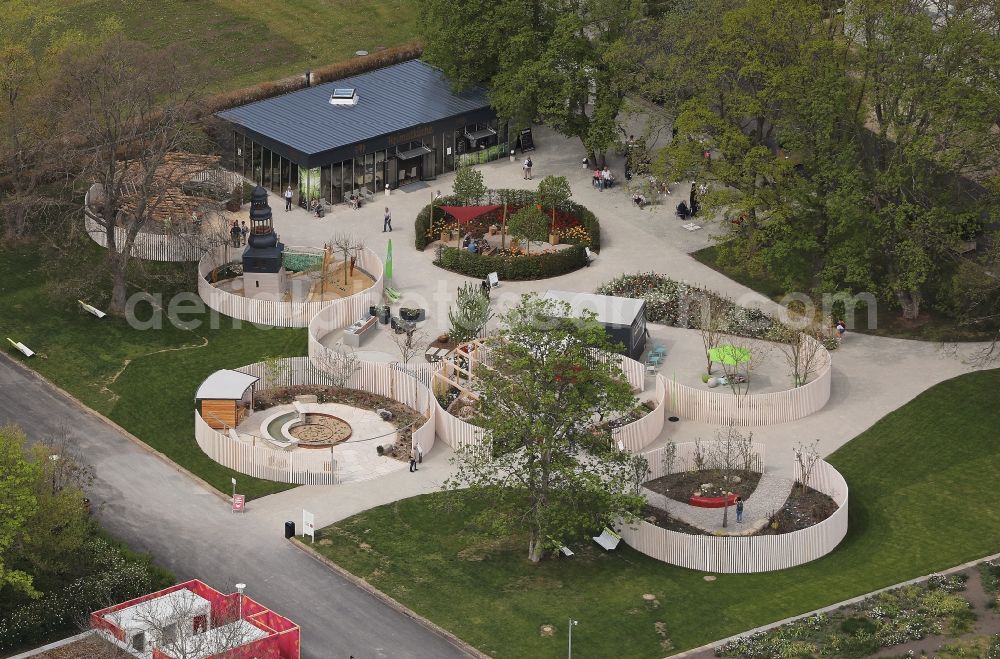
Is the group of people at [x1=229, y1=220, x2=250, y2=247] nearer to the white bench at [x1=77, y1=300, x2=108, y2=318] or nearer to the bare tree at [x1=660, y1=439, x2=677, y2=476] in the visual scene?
the white bench at [x1=77, y1=300, x2=108, y2=318]

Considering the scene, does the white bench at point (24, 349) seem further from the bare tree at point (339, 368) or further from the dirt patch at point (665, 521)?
the dirt patch at point (665, 521)

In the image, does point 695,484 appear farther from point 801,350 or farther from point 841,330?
A: point 841,330

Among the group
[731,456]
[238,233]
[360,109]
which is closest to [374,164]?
[360,109]

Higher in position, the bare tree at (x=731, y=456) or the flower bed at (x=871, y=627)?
the bare tree at (x=731, y=456)

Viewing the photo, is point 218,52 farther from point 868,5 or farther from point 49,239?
point 868,5

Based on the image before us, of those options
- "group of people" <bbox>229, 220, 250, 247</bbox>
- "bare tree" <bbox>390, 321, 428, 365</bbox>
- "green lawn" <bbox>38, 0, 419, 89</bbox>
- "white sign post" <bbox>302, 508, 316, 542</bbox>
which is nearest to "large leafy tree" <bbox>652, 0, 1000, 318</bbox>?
"bare tree" <bbox>390, 321, 428, 365</bbox>

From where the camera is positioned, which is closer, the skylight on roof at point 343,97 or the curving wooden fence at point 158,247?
the curving wooden fence at point 158,247

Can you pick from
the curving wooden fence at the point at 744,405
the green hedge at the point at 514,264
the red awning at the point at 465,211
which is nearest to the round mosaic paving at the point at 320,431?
the curving wooden fence at the point at 744,405
